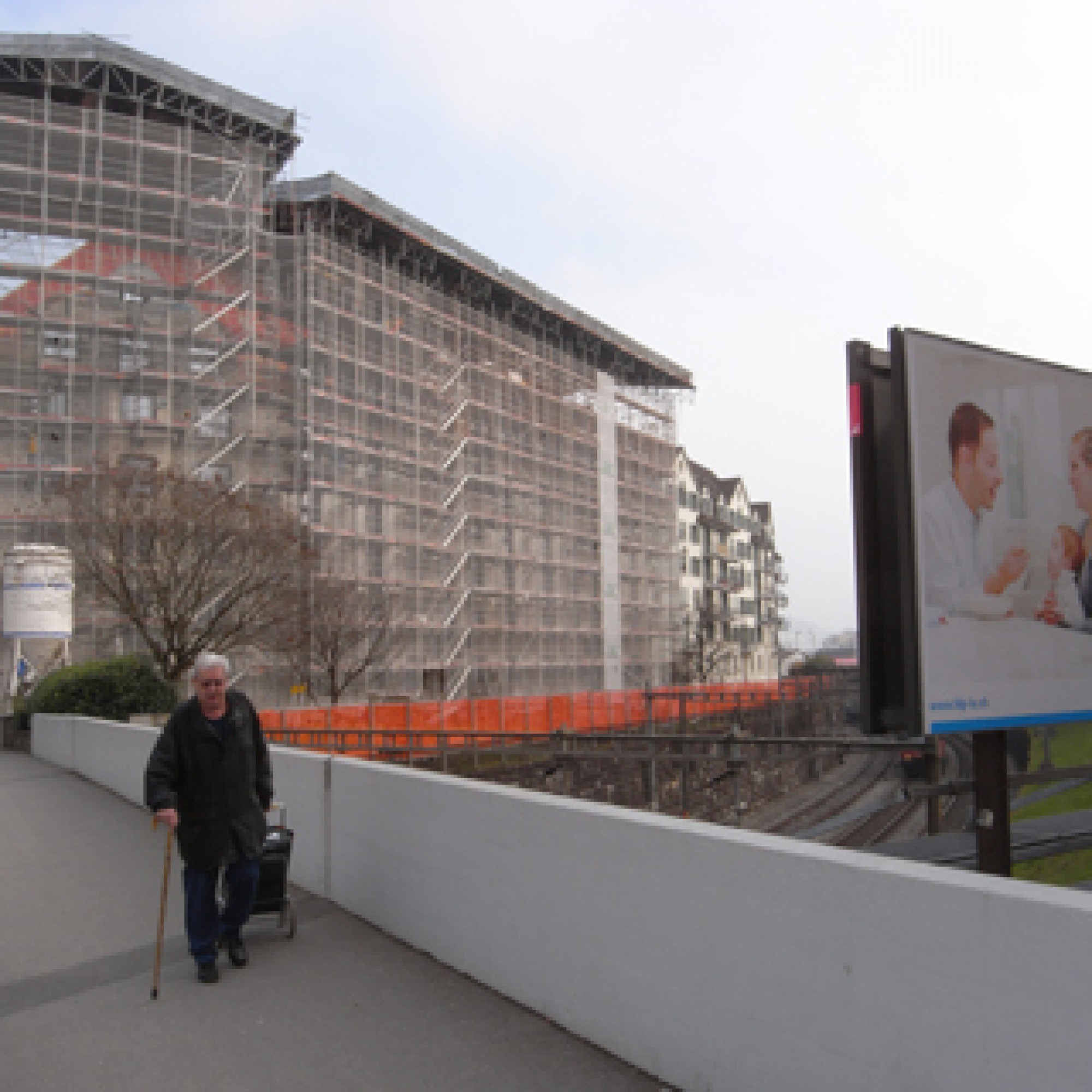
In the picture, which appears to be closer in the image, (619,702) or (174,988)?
(174,988)

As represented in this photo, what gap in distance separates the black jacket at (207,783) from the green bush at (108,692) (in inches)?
696

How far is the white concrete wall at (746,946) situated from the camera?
2908mm

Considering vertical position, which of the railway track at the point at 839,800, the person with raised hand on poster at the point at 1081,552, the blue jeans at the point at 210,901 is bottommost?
the railway track at the point at 839,800

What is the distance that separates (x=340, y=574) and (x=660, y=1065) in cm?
3570

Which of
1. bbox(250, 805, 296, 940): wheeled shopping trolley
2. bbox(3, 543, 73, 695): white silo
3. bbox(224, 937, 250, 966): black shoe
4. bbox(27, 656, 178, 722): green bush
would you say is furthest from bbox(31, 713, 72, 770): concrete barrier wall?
bbox(224, 937, 250, 966): black shoe

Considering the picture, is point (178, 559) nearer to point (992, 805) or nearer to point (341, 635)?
point (341, 635)

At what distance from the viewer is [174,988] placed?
228 inches

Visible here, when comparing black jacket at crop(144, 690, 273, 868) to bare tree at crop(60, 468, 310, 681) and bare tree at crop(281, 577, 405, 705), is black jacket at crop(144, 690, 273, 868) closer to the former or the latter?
bare tree at crop(60, 468, 310, 681)

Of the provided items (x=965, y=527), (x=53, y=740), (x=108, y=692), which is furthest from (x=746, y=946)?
(x=108, y=692)

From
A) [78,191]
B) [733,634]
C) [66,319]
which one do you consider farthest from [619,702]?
[733,634]

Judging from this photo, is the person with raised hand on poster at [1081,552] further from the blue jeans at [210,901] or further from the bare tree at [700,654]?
the bare tree at [700,654]

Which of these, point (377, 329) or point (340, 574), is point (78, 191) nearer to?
point (377, 329)

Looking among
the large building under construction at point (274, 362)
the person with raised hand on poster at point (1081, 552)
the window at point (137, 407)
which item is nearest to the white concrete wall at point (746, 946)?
the person with raised hand on poster at point (1081, 552)

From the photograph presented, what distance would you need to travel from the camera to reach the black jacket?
590 cm
